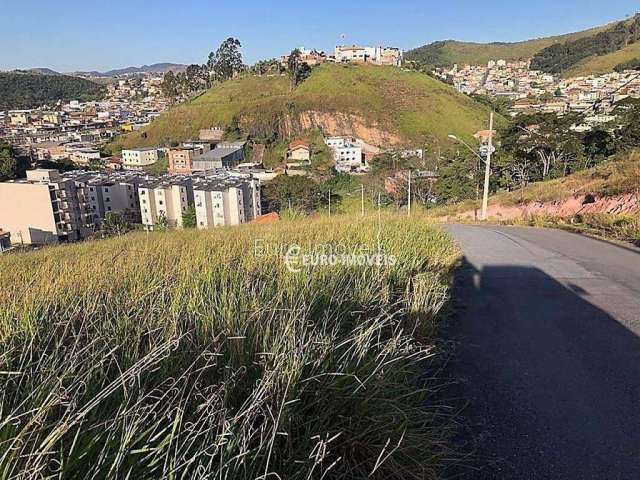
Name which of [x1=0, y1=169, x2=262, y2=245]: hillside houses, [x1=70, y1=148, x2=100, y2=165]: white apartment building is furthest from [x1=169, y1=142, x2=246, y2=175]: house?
[x1=0, y1=169, x2=262, y2=245]: hillside houses

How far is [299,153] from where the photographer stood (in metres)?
65.4

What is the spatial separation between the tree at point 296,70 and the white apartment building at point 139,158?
98.8 ft

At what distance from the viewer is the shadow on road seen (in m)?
2.40

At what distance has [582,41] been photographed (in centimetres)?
15038

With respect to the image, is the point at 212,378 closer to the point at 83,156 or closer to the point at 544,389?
the point at 544,389

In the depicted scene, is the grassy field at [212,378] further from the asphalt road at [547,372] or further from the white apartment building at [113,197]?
the white apartment building at [113,197]

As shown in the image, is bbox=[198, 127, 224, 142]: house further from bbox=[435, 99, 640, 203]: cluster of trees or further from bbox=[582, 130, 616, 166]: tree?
bbox=[582, 130, 616, 166]: tree

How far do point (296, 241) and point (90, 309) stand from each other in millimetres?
3068

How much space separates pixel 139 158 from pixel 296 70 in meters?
35.3

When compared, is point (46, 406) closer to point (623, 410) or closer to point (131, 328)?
point (131, 328)

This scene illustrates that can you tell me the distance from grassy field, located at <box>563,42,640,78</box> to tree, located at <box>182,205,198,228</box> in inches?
4276

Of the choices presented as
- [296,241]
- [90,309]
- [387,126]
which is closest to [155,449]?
[90,309]

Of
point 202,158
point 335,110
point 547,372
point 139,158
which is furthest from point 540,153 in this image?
point 139,158

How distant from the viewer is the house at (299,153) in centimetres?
6465
